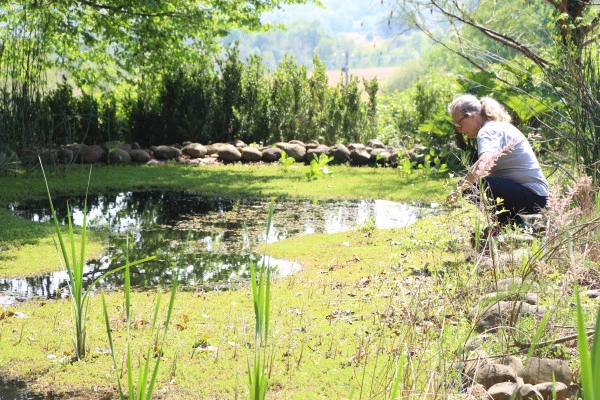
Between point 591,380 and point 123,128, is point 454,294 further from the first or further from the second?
point 123,128

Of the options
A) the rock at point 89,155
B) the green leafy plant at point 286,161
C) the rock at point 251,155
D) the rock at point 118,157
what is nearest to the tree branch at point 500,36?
the green leafy plant at point 286,161

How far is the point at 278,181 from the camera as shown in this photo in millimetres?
12227

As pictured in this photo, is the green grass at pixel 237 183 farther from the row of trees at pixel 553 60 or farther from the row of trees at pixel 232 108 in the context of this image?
the row of trees at pixel 232 108

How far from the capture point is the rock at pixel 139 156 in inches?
561

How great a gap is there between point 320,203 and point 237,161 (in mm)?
4763

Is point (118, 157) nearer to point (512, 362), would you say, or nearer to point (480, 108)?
point (480, 108)

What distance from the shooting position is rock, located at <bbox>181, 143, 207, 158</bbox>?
1497 centimetres

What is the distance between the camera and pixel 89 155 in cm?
1362

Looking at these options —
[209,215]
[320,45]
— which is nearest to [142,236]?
[209,215]

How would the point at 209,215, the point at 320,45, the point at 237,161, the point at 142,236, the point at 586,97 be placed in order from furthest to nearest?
the point at 320,45 → the point at 237,161 → the point at 209,215 → the point at 142,236 → the point at 586,97

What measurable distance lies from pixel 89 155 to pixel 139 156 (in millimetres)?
972

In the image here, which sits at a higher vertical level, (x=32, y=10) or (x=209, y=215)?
(x=32, y=10)

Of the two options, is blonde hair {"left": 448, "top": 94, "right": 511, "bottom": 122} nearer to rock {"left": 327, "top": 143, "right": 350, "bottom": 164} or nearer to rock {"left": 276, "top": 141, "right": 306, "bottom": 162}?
rock {"left": 327, "top": 143, "right": 350, "bottom": 164}

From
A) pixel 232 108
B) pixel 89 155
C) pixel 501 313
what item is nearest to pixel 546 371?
pixel 501 313
